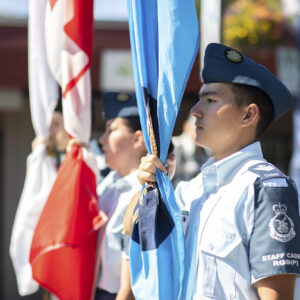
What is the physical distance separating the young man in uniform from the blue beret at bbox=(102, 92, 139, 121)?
0.85 meters

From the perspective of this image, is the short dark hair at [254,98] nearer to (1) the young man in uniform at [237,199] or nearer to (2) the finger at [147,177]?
(1) the young man in uniform at [237,199]

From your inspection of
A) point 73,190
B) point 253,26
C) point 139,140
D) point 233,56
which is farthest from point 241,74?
point 253,26

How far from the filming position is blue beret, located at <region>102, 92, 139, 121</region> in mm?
2810

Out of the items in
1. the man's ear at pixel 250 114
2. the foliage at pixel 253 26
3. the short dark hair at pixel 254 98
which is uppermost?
the foliage at pixel 253 26

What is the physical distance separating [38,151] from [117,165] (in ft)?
1.72

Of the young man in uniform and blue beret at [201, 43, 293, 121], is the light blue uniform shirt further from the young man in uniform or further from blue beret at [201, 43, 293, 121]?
blue beret at [201, 43, 293, 121]

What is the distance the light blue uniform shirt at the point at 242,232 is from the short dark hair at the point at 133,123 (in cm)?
94

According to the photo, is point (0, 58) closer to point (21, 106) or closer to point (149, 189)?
point (21, 106)

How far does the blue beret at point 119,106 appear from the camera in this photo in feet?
9.22

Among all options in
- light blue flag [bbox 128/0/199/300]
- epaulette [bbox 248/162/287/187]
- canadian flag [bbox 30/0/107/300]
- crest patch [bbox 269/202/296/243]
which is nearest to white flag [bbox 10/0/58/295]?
canadian flag [bbox 30/0/107/300]

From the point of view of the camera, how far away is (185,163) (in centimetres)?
537

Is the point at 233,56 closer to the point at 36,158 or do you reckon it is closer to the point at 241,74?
the point at 241,74

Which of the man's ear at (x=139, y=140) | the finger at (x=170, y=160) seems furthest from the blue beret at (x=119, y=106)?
the finger at (x=170, y=160)

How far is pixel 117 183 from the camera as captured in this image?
2.76 meters
